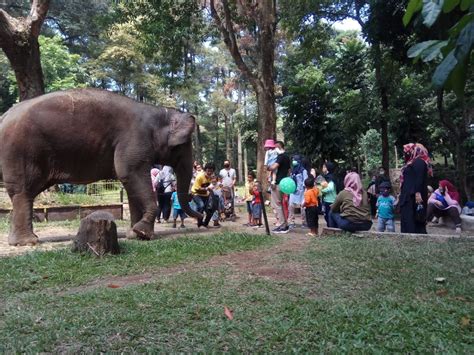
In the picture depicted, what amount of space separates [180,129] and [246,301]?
512cm

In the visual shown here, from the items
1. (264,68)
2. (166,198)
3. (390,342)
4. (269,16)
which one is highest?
(269,16)

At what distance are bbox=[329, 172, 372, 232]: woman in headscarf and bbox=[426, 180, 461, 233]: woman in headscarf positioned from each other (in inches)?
110

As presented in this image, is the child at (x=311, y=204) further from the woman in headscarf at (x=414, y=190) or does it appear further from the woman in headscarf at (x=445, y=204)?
the woman in headscarf at (x=445, y=204)

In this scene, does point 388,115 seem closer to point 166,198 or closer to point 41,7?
point 166,198

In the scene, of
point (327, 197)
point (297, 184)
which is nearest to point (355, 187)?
point (327, 197)

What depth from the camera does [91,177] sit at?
29.8 ft

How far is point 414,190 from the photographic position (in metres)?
8.02

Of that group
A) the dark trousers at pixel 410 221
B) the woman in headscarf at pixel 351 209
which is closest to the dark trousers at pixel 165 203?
the woman in headscarf at pixel 351 209

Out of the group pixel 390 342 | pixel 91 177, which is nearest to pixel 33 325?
pixel 390 342

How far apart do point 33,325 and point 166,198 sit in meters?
8.28

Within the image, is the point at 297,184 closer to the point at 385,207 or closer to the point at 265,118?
the point at 385,207

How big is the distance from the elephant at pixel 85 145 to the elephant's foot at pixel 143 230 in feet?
0.06

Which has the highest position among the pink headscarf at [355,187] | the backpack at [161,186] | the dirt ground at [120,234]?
the backpack at [161,186]

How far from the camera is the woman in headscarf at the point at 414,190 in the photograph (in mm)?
8016
